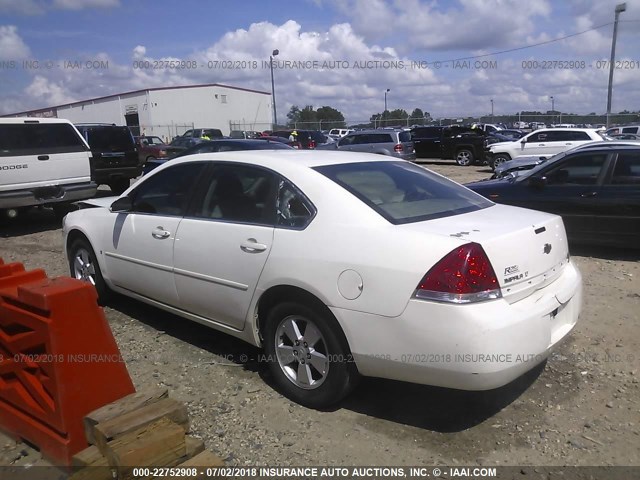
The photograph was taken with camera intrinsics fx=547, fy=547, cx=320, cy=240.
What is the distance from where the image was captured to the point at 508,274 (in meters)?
2.95

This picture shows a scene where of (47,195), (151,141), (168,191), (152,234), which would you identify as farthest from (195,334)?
(151,141)

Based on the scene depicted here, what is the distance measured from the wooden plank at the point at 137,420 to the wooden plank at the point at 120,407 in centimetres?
4

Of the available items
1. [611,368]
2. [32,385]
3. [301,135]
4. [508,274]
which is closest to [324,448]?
[508,274]

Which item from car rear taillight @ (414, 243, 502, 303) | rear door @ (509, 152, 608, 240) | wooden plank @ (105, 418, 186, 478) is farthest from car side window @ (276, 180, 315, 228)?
rear door @ (509, 152, 608, 240)

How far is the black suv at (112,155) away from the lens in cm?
1346

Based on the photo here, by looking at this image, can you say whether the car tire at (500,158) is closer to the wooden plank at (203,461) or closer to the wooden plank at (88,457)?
the wooden plank at (203,461)

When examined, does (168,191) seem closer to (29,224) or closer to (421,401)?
(421,401)

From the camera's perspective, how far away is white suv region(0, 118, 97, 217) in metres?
A: 9.17

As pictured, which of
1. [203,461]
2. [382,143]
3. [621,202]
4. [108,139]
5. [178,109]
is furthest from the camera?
[178,109]

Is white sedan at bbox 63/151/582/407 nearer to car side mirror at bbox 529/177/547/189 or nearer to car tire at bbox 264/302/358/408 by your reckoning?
car tire at bbox 264/302/358/408

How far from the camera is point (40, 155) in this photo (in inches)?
375

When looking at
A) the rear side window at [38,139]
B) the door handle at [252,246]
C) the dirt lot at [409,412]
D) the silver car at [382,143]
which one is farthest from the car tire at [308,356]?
the silver car at [382,143]

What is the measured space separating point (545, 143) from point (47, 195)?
1501 centimetres

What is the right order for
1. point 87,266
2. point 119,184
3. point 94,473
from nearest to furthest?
point 94,473, point 87,266, point 119,184
